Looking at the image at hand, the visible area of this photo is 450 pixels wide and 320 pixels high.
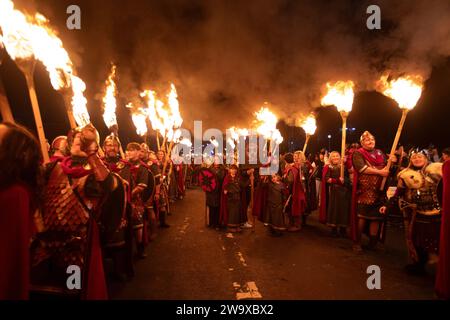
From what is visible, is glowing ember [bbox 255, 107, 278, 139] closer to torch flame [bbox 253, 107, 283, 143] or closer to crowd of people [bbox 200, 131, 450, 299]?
torch flame [bbox 253, 107, 283, 143]

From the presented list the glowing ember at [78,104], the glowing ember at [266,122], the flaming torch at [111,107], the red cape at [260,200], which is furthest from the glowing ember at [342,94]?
the glowing ember at [78,104]

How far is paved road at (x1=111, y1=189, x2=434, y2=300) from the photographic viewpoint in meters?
4.43

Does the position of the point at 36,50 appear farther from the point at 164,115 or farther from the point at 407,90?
the point at 407,90

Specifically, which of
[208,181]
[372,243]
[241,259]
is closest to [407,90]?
[372,243]

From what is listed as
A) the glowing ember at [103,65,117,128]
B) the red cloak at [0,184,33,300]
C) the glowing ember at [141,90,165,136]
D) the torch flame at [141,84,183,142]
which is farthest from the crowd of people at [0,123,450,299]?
the glowing ember at [141,90,165,136]

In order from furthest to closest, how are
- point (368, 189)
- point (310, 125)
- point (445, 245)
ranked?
point (310, 125) → point (368, 189) → point (445, 245)

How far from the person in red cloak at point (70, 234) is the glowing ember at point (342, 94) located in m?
5.80

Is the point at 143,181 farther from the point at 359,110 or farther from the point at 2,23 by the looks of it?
the point at 359,110

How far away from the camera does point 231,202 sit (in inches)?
328

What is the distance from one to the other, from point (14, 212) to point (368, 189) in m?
6.02

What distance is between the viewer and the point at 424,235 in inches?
191

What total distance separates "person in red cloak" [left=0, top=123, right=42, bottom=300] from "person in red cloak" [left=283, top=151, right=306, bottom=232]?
6.93 meters

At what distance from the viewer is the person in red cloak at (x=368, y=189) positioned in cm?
628

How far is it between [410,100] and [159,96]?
21.2ft
